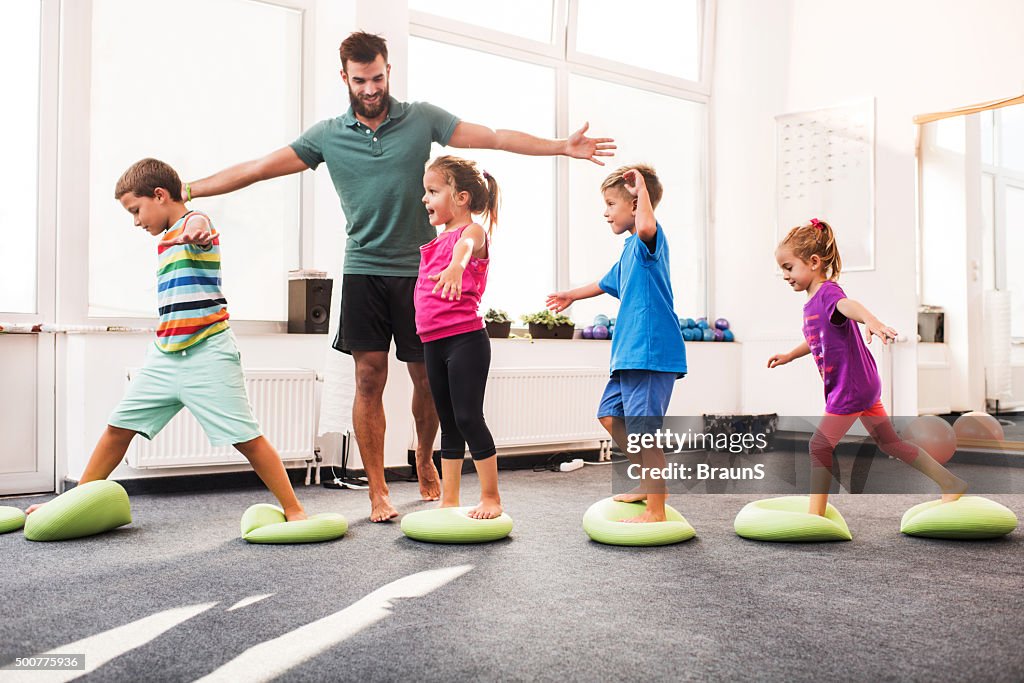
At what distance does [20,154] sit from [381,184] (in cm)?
177

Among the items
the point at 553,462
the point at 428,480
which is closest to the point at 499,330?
the point at 553,462

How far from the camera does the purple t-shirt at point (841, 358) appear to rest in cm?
284

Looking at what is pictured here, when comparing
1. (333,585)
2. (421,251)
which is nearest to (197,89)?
(421,251)

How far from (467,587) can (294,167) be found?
5.80 feet

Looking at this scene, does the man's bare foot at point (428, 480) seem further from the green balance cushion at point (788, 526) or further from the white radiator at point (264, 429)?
the green balance cushion at point (788, 526)

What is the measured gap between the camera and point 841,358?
9.40ft

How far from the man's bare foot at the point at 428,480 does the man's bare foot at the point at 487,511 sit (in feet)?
2.31

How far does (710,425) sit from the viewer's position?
18.3ft

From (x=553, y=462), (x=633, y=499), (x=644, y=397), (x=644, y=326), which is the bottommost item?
(x=553, y=462)

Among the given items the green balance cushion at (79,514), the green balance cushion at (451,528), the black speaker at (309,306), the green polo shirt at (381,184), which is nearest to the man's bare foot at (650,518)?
the green balance cushion at (451,528)

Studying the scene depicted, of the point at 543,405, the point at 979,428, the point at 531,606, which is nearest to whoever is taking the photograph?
the point at 531,606

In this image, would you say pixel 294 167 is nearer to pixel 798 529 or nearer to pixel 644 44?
pixel 798 529

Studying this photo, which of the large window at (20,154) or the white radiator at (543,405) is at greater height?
the large window at (20,154)

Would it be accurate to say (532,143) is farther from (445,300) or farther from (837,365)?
(837,365)
